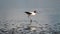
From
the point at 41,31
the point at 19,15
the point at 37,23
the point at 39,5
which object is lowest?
the point at 41,31

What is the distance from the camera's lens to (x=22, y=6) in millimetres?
3398

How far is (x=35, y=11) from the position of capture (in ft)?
10.9

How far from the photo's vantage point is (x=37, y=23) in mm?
3275

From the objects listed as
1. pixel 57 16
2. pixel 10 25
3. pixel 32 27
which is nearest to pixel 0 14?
pixel 10 25

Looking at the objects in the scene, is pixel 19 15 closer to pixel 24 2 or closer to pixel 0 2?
pixel 24 2

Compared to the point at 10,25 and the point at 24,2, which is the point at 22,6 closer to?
the point at 24,2

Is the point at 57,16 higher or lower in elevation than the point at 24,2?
lower

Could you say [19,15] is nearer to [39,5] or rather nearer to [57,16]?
[39,5]

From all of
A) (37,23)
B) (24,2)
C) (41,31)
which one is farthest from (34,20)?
(24,2)

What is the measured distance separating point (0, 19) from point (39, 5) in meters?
1.15

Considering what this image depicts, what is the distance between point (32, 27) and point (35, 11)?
445 mm

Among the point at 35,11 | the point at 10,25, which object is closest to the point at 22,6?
the point at 35,11

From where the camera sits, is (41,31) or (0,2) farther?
(0,2)

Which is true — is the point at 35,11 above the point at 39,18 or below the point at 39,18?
above
